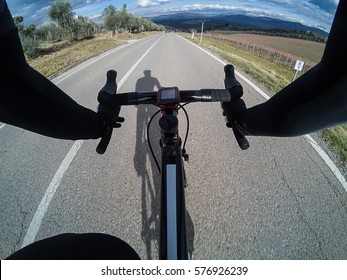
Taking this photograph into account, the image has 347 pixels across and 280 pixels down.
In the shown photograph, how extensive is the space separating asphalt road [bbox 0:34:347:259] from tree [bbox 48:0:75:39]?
3459cm

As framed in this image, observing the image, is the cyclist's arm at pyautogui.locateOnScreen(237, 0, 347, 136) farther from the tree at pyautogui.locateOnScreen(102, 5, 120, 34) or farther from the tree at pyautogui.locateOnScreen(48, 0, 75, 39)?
the tree at pyautogui.locateOnScreen(102, 5, 120, 34)

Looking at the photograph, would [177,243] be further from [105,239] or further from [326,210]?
[326,210]

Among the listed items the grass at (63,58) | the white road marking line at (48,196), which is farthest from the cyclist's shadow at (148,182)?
A: the grass at (63,58)

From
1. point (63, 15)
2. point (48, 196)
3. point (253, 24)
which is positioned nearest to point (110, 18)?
point (63, 15)

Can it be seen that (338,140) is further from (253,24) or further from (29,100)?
(253,24)

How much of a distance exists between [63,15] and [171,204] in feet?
127

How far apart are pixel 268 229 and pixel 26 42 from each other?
2568cm

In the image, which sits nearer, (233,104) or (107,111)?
(107,111)

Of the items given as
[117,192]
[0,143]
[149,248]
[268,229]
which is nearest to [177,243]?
[149,248]

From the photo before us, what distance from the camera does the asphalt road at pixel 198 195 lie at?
190 centimetres

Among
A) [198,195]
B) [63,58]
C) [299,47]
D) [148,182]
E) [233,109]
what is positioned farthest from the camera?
[299,47]

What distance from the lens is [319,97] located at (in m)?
0.82

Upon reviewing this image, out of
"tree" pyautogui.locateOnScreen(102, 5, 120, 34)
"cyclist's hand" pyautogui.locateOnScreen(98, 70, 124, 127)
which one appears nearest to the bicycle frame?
"cyclist's hand" pyautogui.locateOnScreen(98, 70, 124, 127)

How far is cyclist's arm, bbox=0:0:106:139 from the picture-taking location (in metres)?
0.75
